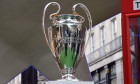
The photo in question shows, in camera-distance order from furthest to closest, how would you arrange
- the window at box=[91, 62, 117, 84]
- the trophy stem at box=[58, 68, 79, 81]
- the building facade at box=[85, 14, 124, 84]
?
the window at box=[91, 62, 117, 84] → the building facade at box=[85, 14, 124, 84] → the trophy stem at box=[58, 68, 79, 81]

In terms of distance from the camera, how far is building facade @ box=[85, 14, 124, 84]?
20.7 ft

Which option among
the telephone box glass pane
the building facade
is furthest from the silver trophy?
the building facade

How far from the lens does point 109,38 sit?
6371 millimetres

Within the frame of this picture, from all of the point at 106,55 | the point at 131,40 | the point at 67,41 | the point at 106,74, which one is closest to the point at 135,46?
the point at 131,40

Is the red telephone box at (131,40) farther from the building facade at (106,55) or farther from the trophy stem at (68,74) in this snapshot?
the building facade at (106,55)

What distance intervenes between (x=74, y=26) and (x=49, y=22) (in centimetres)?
230

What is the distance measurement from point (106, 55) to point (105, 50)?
3.5 inches

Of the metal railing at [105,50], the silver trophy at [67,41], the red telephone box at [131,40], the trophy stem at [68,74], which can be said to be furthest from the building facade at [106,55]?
the trophy stem at [68,74]

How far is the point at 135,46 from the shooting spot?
12.0ft

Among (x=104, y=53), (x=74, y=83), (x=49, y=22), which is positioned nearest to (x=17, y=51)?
(x=49, y=22)

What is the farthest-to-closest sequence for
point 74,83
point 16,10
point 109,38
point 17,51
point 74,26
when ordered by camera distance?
1. point 109,38
2. point 17,51
3. point 16,10
4. point 74,26
5. point 74,83

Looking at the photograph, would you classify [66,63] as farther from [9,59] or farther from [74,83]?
[9,59]

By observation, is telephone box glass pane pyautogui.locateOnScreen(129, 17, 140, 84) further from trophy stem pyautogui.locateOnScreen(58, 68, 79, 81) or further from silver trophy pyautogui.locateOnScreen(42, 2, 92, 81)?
trophy stem pyautogui.locateOnScreen(58, 68, 79, 81)

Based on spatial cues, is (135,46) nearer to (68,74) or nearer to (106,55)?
(68,74)
